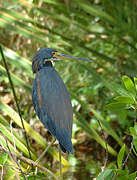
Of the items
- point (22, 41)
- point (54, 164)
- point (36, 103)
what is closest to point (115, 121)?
point (54, 164)

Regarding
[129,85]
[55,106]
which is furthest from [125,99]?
[55,106]

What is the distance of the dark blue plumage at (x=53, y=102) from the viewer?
4.55 ft

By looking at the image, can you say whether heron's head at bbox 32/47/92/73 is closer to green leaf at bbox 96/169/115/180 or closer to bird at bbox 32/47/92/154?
bird at bbox 32/47/92/154

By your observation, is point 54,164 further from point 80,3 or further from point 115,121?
point 80,3

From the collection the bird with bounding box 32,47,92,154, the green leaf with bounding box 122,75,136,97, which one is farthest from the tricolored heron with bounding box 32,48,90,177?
the green leaf with bounding box 122,75,136,97

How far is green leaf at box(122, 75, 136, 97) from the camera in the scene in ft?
4.42

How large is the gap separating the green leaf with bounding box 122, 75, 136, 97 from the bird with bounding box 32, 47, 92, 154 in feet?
0.50

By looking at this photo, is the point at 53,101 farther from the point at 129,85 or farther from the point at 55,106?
the point at 129,85

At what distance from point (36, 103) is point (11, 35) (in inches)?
102

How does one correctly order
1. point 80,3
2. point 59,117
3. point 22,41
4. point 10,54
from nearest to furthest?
point 59,117 → point 10,54 → point 80,3 → point 22,41

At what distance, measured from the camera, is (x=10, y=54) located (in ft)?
7.63

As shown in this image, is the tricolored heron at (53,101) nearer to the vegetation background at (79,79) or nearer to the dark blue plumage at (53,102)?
the dark blue plumage at (53,102)

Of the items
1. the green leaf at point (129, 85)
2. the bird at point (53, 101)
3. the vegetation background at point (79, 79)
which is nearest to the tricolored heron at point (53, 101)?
the bird at point (53, 101)

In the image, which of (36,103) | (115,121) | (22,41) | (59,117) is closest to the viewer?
(59,117)
